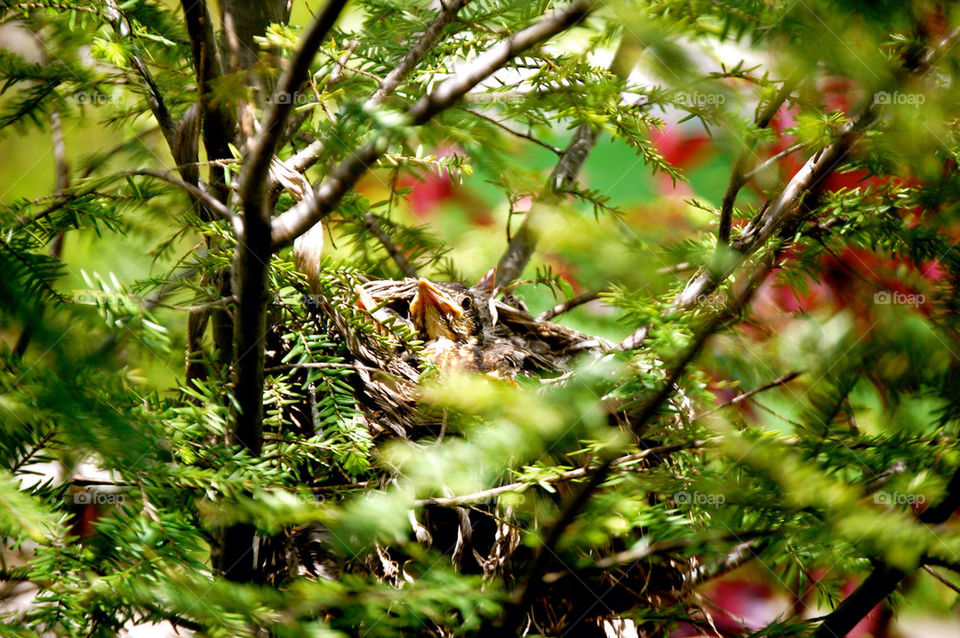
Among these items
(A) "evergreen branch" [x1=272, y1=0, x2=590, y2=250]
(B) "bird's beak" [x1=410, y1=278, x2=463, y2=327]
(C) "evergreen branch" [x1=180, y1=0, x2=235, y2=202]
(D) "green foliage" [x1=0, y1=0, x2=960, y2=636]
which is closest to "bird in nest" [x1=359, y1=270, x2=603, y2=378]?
(B) "bird's beak" [x1=410, y1=278, x2=463, y2=327]

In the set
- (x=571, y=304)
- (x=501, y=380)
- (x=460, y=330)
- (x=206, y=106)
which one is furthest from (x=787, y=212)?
(x=460, y=330)

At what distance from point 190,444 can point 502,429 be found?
441 mm

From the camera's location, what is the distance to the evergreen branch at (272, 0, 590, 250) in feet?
1.63

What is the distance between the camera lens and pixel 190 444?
0.76 metres

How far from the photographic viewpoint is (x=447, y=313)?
1.46m

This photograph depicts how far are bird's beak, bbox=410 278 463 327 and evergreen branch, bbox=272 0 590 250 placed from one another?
2.50 feet

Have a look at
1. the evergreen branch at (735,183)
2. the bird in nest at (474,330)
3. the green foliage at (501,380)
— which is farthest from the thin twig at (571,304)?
the evergreen branch at (735,183)

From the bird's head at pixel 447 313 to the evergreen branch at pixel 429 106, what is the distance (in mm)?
761

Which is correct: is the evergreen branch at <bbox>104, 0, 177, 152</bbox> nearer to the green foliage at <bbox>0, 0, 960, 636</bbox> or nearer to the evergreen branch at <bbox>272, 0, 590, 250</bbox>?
the green foliage at <bbox>0, 0, 960, 636</bbox>

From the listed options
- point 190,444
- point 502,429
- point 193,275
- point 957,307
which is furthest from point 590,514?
point 193,275

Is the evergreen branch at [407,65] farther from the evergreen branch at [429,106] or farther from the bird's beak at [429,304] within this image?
the bird's beak at [429,304]

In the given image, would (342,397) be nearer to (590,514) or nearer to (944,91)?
(590,514)

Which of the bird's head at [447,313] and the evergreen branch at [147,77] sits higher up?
the evergreen branch at [147,77]

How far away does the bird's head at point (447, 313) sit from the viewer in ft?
4.70
